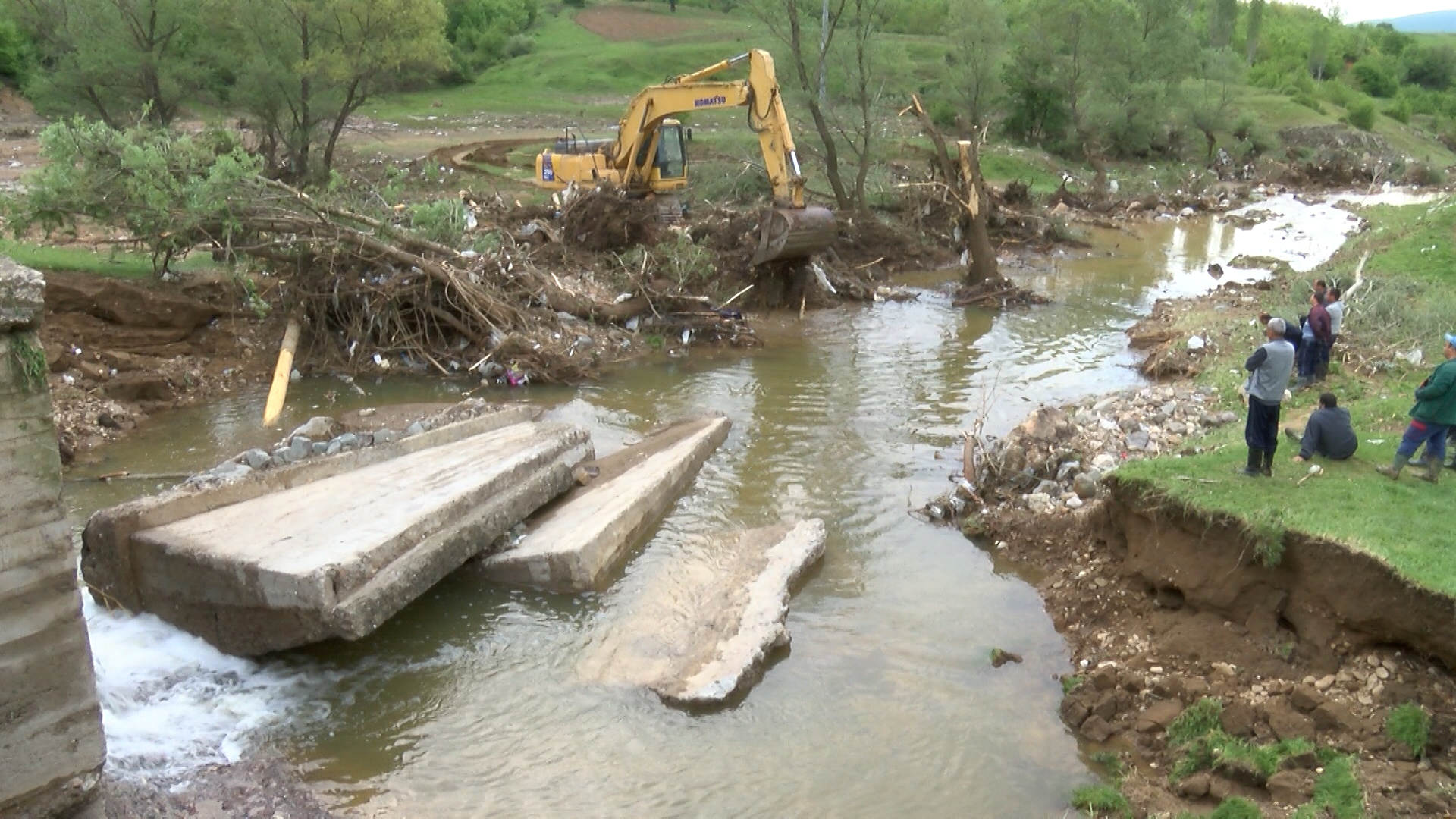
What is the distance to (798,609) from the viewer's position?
8609 millimetres

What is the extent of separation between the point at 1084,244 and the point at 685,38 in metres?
36.2

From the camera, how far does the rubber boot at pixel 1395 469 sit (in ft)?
27.5

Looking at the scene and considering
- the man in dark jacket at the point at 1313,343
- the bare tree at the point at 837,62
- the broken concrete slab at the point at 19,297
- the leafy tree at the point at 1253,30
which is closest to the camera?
the broken concrete slab at the point at 19,297

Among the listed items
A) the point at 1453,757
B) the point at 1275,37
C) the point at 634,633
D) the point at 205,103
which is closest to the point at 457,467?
the point at 634,633

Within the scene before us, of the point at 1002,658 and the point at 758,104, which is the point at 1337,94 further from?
the point at 1002,658

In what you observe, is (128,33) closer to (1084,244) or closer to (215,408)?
(215,408)

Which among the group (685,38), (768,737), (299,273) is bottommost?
(768,737)

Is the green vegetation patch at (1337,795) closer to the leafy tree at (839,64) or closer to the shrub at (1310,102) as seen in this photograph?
the leafy tree at (839,64)

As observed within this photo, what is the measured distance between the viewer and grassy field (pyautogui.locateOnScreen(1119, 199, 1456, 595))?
7.22 m

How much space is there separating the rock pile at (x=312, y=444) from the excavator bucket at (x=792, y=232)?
277 inches

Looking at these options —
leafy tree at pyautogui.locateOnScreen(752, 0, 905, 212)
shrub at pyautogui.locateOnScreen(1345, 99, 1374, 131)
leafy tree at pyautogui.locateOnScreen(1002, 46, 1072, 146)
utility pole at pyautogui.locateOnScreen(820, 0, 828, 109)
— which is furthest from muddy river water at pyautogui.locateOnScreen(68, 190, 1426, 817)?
shrub at pyautogui.locateOnScreen(1345, 99, 1374, 131)

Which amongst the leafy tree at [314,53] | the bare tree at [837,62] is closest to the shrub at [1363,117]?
the bare tree at [837,62]

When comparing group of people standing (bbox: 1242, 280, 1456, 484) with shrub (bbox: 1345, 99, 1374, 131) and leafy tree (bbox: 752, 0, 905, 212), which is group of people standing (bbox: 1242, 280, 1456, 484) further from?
shrub (bbox: 1345, 99, 1374, 131)

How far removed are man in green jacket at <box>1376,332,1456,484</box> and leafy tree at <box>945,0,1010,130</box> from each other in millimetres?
29271
